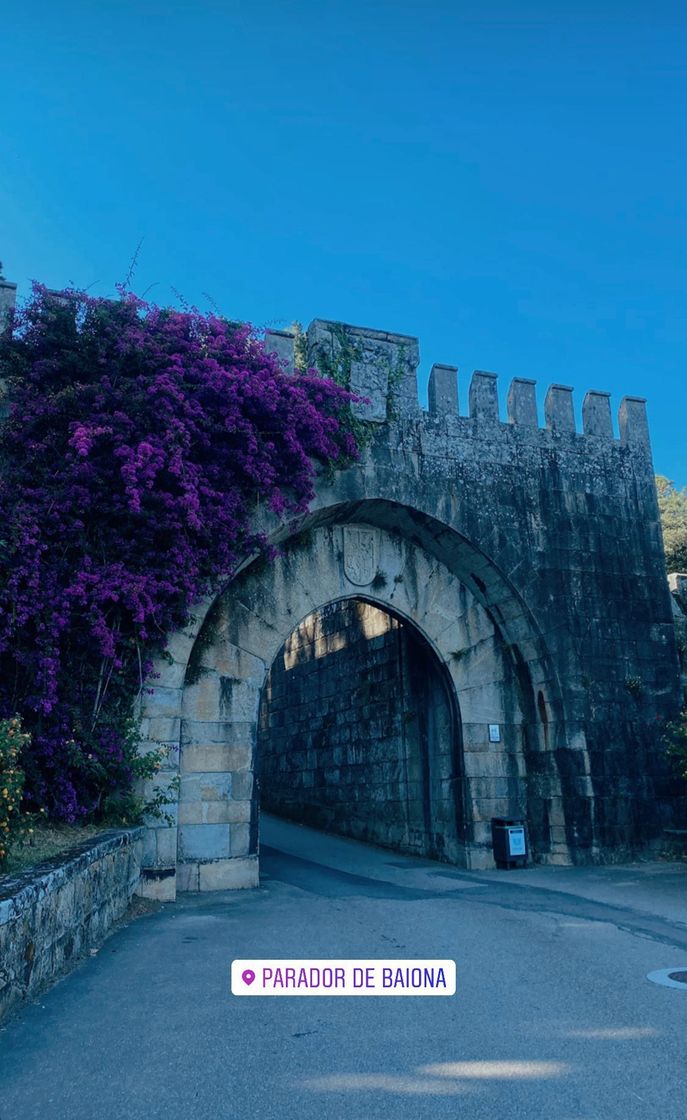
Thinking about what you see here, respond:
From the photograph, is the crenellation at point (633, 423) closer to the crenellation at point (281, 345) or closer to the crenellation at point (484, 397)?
the crenellation at point (484, 397)

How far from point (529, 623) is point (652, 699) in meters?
1.94

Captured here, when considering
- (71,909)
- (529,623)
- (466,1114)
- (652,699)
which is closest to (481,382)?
(529,623)

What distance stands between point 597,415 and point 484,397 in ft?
6.11

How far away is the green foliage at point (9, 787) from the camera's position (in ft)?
16.6

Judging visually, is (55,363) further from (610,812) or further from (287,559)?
(610,812)

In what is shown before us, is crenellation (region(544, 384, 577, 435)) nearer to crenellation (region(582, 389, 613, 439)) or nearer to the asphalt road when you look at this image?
crenellation (region(582, 389, 613, 439))

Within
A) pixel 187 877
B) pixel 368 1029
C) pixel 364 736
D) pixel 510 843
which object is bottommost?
pixel 368 1029

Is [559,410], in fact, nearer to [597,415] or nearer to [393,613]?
[597,415]

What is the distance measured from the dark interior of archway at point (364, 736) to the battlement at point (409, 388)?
271cm

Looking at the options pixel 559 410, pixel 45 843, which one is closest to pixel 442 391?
pixel 559 410

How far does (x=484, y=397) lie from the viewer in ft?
37.3

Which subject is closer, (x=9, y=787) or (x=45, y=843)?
(x=9, y=787)

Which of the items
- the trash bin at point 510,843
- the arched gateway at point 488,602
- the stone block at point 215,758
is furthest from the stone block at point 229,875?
the trash bin at point 510,843

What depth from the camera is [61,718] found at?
7.75 meters
